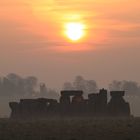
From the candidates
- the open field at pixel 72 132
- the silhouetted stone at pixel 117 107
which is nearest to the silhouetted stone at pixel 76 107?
the silhouetted stone at pixel 117 107

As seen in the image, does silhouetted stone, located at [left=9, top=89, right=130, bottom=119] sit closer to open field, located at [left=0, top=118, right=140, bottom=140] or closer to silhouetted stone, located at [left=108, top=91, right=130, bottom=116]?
silhouetted stone, located at [left=108, top=91, right=130, bottom=116]

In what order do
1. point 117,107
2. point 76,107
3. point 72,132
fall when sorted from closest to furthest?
1. point 72,132
2. point 117,107
3. point 76,107

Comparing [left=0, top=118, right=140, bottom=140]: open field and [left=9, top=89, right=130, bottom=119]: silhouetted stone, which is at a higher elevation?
[left=9, top=89, right=130, bottom=119]: silhouetted stone

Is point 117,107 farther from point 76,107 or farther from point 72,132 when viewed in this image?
point 72,132

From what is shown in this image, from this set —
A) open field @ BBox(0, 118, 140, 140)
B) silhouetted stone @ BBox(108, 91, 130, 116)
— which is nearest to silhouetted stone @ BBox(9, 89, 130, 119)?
silhouetted stone @ BBox(108, 91, 130, 116)

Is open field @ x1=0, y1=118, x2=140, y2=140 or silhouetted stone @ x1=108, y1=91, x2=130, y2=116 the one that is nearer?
open field @ x1=0, y1=118, x2=140, y2=140

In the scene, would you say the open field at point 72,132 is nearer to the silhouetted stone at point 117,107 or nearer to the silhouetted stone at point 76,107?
the silhouetted stone at point 76,107

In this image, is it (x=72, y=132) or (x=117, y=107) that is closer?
(x=72, y=132)

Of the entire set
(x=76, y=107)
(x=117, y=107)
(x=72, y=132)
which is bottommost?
(x=72, y=132)

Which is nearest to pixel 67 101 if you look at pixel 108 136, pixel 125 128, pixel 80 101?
pixel 80 101

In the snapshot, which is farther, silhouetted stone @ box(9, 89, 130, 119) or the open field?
silhouetted stone @ box(9, 89, 130, 119)

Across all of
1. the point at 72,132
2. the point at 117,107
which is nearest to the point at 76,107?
the point at 117,107

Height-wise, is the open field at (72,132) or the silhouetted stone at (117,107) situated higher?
the silhouetted stone at (117,107)

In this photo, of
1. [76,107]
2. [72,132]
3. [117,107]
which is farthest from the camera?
[76,107]
